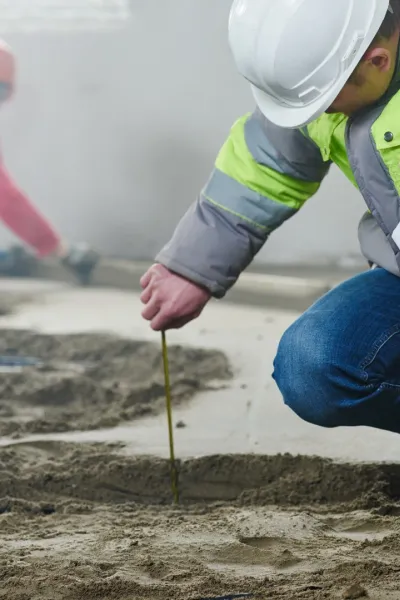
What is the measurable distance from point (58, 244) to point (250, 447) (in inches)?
149

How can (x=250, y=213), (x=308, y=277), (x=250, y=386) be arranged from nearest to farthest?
1. (x=250, y=213)
2. (x=250, y=386)
3. (x=308, y=277)

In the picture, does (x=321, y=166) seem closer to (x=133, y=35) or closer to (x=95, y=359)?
(x=95, y=359)

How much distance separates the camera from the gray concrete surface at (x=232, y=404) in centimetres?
238

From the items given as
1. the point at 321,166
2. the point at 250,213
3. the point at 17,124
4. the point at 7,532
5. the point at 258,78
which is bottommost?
the point at 17,124

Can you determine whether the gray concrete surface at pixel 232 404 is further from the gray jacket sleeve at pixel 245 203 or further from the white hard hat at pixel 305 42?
the white hard hat at pixel 305 42

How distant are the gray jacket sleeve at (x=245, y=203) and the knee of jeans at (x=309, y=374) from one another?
235 mm

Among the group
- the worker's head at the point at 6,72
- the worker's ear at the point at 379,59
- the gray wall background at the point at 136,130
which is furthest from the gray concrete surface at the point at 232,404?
the worker's head at the point at 6,72

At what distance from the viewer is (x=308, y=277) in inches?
210

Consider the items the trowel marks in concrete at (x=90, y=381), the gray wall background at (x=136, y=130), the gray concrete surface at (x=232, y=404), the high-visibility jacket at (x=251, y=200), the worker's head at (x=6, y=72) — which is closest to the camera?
the high-visibility jacket at (x=251, y=200)

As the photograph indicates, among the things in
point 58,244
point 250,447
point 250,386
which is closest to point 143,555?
point 250,447

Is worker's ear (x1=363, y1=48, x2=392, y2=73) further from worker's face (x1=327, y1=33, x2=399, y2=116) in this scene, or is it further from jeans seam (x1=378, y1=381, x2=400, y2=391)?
jeans seam (x1=378, y1=381, x2=400, y2=391)

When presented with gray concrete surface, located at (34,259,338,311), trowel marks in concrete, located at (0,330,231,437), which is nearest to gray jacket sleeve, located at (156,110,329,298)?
trowel marks in concrete, located at (0,330,231,437)

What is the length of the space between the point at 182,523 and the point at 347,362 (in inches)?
19.1

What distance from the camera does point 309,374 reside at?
6.04ft
